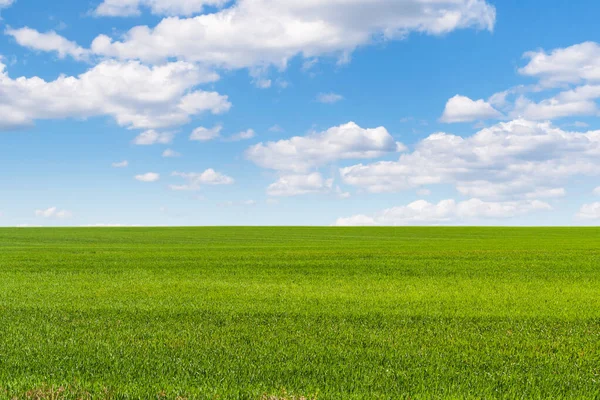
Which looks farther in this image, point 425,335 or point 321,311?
point 321,311

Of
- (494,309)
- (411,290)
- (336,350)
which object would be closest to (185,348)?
(336,350)

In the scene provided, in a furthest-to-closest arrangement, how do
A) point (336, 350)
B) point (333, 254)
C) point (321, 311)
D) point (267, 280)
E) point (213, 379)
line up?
point (333, 254) < point (267, 280) < point (321, 311) < point (336, 350) < point (213, 379)

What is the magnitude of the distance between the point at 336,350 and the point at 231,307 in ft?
14.0

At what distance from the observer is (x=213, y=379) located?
6785 mm

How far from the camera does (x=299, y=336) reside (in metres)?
9.03

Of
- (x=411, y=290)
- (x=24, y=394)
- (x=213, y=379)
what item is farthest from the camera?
(x=411, y=290)

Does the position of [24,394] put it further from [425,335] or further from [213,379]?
[425,335]

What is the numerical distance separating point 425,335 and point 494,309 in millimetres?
3449

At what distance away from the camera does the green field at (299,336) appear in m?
6.62

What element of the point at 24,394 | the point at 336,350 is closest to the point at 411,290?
the point at 336,350

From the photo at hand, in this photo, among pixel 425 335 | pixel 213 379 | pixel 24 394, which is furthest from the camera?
pixel 425 335

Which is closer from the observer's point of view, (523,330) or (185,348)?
(185,348)

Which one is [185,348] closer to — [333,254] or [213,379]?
[213,379]

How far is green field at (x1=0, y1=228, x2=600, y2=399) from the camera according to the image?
21.7 ft
